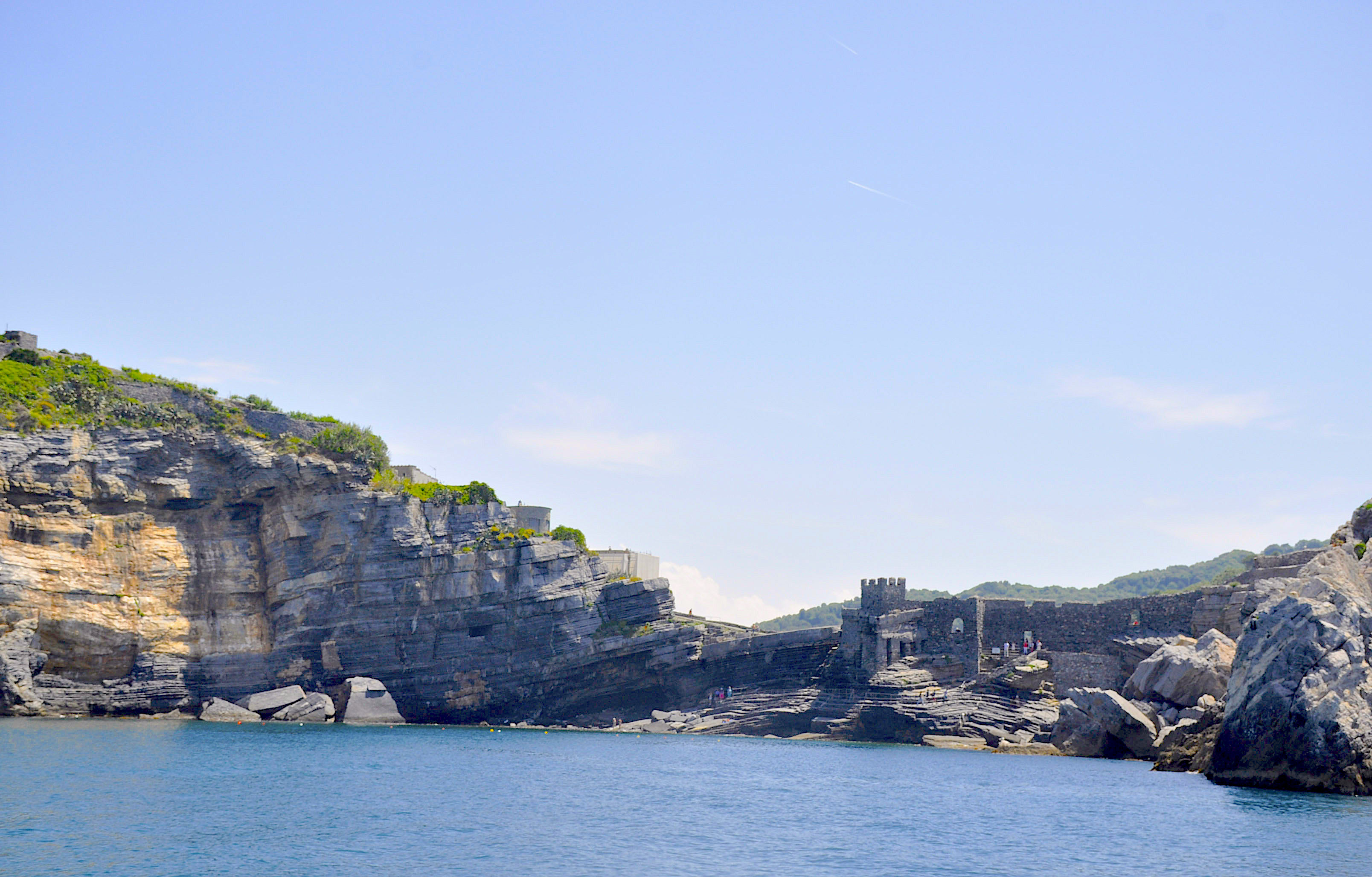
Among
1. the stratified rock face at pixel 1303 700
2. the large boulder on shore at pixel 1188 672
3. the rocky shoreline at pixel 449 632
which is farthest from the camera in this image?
the rocky shoreline at pixel 449 632

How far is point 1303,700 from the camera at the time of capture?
3356cm

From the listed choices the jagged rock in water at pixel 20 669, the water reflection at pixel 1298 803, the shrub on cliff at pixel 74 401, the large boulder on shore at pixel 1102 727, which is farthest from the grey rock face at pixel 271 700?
the water reflection at pixel 1298 803

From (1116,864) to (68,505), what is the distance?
54383 mm

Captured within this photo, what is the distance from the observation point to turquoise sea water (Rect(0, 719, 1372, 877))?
80.0 ft

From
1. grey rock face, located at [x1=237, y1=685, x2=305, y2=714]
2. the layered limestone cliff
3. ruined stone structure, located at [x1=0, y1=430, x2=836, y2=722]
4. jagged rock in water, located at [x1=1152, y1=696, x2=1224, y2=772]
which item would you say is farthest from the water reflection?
grey rock face, located at [x1=237, y1=685, x2=305, y2=714]

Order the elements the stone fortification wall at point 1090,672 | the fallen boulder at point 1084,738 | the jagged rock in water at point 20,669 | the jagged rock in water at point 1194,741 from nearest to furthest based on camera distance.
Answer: the jagged rock in water at point 1194,741, the fallen boulder at point 1084,738, the jagged rock in water at point 20,669, the stone fortification wall at point 1090,672

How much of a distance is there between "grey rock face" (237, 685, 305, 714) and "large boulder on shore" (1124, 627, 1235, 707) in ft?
142

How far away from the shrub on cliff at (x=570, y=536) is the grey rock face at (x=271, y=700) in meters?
17.1

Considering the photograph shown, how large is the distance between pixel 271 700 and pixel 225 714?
2.39 metres

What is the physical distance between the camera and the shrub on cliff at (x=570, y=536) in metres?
68.8

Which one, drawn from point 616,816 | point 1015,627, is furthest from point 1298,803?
point 1015,627

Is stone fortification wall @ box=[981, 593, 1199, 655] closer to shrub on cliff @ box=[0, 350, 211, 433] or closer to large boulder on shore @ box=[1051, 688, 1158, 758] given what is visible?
large boulder on shore @ box=[1051, 688, 1158, 758]

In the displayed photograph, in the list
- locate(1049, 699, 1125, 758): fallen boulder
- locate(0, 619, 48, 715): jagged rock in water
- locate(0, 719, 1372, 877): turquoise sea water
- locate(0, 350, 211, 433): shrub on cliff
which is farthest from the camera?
locate(0, 350, 211, 433): shrub on cliff

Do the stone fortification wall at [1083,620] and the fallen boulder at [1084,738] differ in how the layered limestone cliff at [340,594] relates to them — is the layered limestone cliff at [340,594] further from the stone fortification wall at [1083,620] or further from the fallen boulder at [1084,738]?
the fallen boulder at [1084,738]
